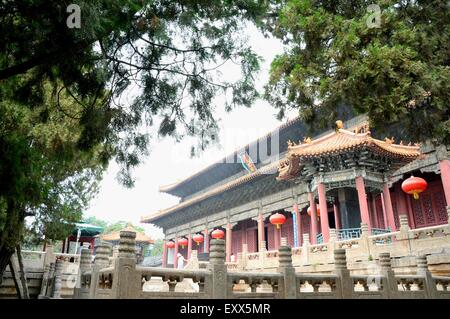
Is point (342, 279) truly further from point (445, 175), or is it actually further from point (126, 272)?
point (445, 175)

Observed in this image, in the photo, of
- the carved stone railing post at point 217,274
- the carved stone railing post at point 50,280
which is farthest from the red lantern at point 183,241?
the carved stone railing post at point 217,274

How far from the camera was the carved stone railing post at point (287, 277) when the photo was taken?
17.0 ft

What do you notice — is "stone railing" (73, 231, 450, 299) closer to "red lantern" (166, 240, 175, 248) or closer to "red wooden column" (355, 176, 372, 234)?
"red wooden column" (355, 176, 372, 234)

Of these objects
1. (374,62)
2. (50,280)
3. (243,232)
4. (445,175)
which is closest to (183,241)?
(243,232)

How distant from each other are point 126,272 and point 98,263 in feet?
5.17

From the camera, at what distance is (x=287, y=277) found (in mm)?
5242

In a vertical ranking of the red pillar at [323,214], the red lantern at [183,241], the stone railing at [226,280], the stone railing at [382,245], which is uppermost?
the red lantern at [183,241]

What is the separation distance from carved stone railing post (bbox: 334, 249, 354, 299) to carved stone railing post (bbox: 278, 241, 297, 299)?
0.80m

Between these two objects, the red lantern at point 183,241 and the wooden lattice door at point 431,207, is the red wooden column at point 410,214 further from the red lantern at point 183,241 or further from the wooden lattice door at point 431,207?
the red lantern at point 183,241

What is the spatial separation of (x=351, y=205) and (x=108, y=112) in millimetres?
9103

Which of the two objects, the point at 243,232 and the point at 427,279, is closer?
the point at 427,279

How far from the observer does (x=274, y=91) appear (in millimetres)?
4922

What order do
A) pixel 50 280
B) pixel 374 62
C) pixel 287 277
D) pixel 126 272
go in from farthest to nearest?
pixel 50 280 → pixel 287 277 → pixel 126 272 → pixel 374 62

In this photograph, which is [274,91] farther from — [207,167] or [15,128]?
[207,167]
